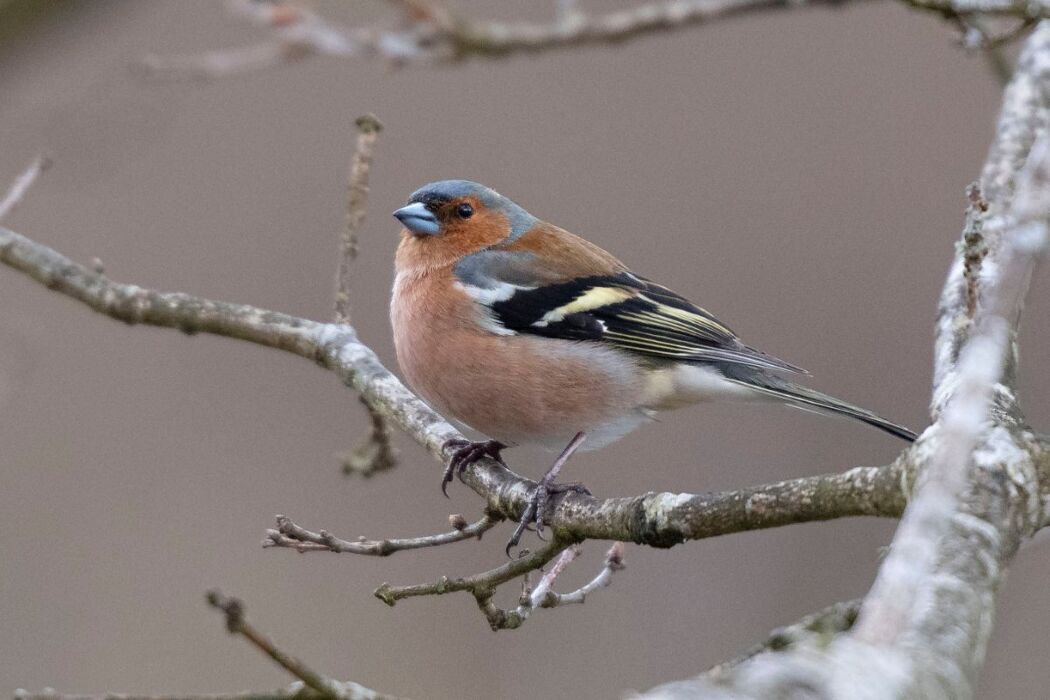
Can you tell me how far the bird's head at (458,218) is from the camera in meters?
4.87

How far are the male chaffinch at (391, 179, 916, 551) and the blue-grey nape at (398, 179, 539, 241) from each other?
17 centimetres

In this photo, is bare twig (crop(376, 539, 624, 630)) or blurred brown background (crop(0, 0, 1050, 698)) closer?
bare twig (crop(376, 539, 624, 630))

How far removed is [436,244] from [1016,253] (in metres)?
3.56

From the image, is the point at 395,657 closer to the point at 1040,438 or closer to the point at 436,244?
the point at 436,244

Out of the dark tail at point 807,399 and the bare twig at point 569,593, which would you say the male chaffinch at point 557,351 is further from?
the bare twig at point 569,593

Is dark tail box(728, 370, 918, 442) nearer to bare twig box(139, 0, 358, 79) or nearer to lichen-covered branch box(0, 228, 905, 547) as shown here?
lichen-covered branch box(0, 228, 905, 547)

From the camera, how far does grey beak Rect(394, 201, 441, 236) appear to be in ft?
15.9

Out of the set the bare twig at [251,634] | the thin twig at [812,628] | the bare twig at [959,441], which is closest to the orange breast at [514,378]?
the thin twig at [812,628]

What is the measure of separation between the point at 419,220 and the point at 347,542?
209cm

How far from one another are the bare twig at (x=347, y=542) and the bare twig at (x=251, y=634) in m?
0.63

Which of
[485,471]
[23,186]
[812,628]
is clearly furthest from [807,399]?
[23,186]

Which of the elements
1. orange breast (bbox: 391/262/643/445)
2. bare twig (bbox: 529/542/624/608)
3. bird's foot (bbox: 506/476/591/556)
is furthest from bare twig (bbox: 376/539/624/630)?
orange breast (bbox: 391/262/643/445)

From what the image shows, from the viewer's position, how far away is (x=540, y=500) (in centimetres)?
334

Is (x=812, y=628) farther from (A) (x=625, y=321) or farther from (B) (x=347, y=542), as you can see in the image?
(A) (x=625, y=321)
